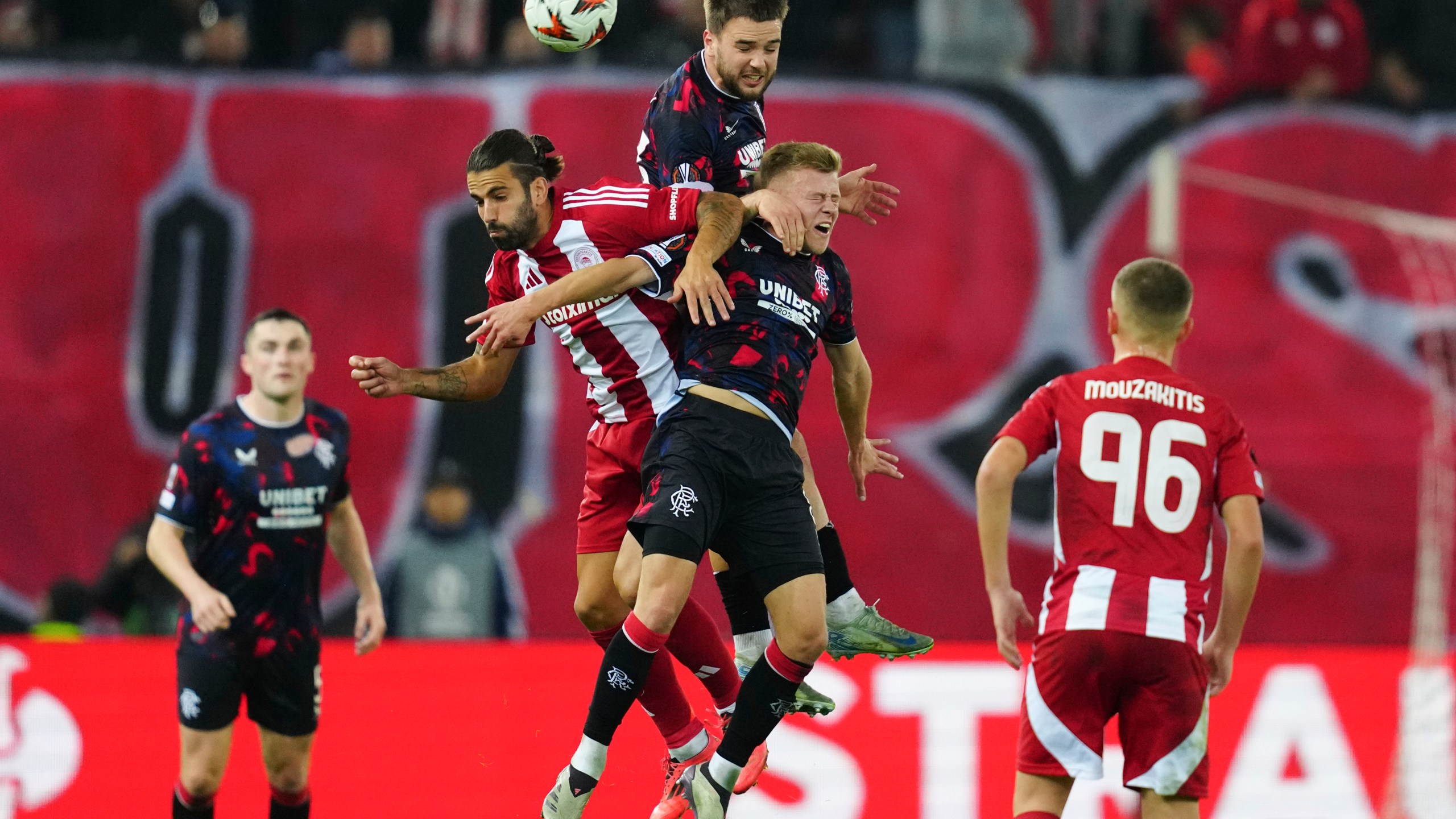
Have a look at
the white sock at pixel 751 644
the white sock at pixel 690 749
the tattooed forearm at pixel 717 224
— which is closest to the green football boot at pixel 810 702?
the white sock at pixel 751 644

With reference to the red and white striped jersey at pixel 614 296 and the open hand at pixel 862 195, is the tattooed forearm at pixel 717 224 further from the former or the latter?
the open hand at pixel 862 195

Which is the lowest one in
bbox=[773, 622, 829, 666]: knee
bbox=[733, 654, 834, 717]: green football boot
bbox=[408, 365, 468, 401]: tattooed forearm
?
bbox=[733, 654, 834, 717]: green football boot

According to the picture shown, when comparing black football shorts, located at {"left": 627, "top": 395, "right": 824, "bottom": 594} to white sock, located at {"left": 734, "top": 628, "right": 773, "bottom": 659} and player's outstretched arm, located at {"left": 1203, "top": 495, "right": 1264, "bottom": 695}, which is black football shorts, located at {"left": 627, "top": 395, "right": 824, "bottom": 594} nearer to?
Result: white sock, located at {"left": 734, "top": 628, "right": 773, "bottom": 659}

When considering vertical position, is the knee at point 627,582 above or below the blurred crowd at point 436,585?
above

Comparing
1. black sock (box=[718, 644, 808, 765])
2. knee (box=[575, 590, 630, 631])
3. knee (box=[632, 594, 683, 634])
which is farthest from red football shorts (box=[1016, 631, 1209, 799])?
knee (box=[575, 590, 630, 631])

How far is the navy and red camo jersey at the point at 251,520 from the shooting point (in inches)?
300

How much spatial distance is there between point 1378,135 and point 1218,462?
751 cm

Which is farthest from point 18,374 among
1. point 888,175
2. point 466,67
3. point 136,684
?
point 888,175

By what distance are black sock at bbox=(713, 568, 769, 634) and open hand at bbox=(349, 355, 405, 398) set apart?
57.9 inches

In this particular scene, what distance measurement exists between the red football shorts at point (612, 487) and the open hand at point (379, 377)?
83 cm

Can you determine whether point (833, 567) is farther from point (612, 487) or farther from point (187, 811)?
point (187, 811)

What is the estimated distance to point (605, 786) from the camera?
26.2ft

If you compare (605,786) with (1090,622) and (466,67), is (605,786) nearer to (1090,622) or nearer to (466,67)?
(1090,622)

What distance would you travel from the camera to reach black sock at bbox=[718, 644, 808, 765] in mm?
6211
